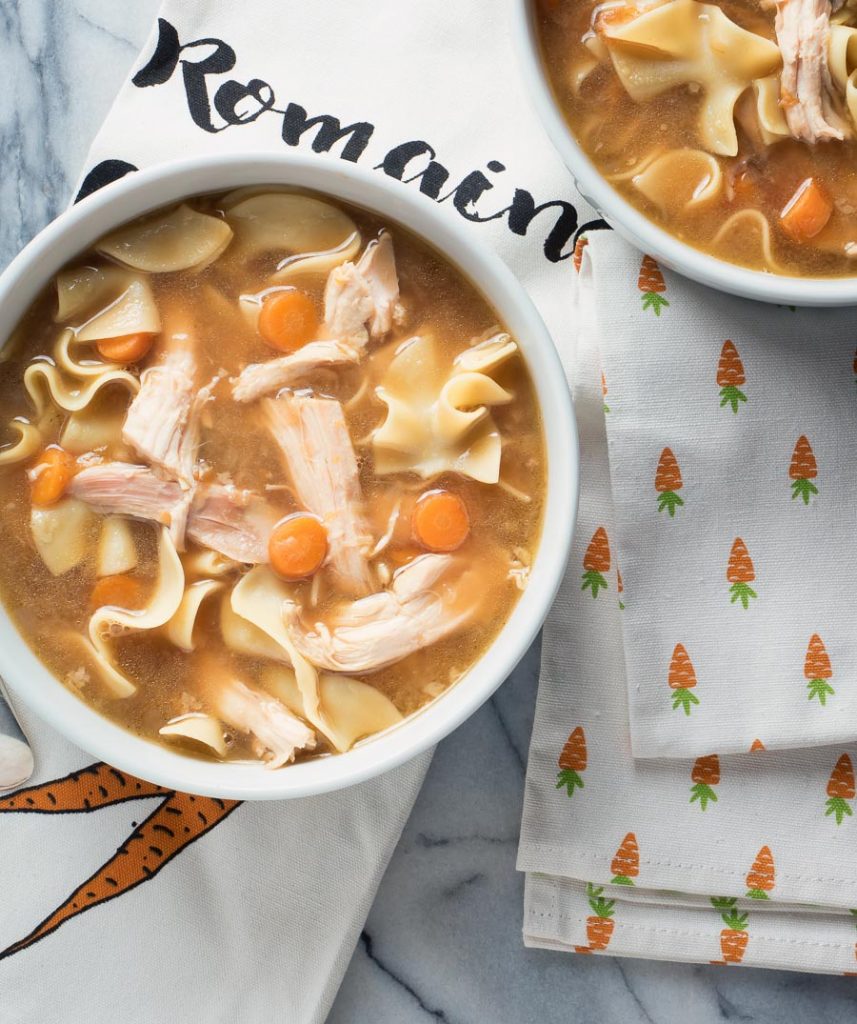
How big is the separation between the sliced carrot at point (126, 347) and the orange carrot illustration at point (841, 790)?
242 cm

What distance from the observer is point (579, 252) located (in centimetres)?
322

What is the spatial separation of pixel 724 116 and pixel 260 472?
5.11 feet

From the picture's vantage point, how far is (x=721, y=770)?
3373 mm

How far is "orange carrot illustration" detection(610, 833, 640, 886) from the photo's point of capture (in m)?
3.35

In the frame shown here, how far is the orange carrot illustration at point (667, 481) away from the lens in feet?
10.5

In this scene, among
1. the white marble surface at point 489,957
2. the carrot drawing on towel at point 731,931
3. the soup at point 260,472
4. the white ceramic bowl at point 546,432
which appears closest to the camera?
the white ceramic bowl at point 546,432

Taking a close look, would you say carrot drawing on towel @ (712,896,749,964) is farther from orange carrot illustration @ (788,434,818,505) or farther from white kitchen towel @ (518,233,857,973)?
orange carrot illustration @ (788,434,818,505)

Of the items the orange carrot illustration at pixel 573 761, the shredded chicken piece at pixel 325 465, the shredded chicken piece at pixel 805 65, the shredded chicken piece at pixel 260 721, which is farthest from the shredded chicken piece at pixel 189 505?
the shredded chicken piece at pixel 805 65

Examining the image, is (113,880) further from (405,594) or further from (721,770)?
(721,770)

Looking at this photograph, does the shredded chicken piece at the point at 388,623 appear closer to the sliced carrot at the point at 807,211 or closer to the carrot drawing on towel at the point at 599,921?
the carrot drawing on towel at the point at 599,921

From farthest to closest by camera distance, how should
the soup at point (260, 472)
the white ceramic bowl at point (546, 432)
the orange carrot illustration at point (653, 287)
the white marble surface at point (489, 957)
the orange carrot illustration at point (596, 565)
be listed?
the white marble surface at point (489, 957), the orange carrot illustration at point (596, 565), the orange carrot illustration at point (653, 287), the soup at point (260, 472), the white ceramic bowl at point (546, 432)

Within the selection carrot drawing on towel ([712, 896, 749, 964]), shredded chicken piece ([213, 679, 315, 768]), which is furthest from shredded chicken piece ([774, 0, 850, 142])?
carrot drawing on towel ([712, 896, 749, 964])

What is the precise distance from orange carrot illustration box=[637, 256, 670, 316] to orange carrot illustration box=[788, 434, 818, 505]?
23.0 inches

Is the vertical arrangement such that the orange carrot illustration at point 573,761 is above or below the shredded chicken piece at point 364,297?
below
